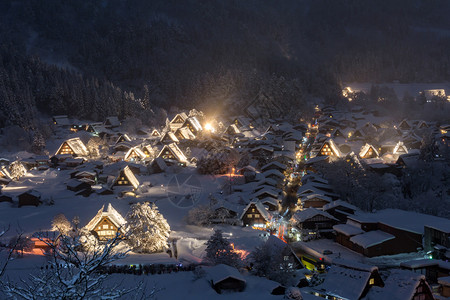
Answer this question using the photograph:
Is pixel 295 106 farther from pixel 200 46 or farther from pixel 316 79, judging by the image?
pixel 200 46

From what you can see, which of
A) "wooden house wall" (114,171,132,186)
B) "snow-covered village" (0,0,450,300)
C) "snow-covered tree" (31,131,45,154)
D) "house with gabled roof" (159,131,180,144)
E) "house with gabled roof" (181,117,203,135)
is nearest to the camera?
"snow-covered village" (0,0,450,300)

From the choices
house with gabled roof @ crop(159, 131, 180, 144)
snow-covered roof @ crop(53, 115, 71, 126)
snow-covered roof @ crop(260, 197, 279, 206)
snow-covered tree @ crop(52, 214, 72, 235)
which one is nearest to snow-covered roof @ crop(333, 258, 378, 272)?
snow-covered roof @ crop(260, 197, 279, 206)

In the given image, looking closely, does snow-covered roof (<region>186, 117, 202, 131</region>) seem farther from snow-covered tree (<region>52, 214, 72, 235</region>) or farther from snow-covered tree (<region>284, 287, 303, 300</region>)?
snow-covered tree (<region>284, 287, 303, 300</region>)

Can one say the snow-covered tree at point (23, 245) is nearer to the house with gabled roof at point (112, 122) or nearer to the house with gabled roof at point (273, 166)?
the house with gabled roof at point (273, 166)

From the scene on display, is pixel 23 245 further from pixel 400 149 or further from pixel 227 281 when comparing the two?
pixel 400 149

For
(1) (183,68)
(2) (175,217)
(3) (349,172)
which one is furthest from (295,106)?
(2) (175,217)

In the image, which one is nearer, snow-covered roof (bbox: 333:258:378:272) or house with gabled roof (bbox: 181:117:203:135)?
snow-covered roof (bbox: 333:258:378:272)

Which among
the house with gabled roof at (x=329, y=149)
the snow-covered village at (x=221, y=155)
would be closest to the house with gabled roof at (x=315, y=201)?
the snow-covered village at (x=221, y=155)

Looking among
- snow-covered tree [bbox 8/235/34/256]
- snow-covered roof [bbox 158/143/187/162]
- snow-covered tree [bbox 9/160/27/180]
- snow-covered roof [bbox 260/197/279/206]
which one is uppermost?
snow-covered roof [bbox 260/197/279/206]
